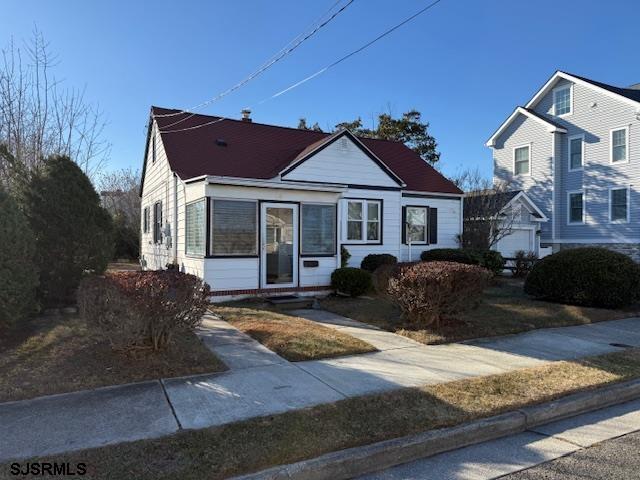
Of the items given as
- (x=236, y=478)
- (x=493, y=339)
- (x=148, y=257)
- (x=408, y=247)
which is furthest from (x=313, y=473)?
(x=148, y=257)

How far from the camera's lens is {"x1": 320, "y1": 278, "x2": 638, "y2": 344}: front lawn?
8295mm

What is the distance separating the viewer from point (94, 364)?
592 centimetres

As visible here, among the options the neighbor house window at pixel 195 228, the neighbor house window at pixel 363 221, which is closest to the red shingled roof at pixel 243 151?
the neighbor house window at pixel 195 228

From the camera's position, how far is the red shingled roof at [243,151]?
14.0 m

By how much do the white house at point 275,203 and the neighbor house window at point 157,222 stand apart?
1.5 inches

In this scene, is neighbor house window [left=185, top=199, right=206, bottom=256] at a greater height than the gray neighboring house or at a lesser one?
lesser

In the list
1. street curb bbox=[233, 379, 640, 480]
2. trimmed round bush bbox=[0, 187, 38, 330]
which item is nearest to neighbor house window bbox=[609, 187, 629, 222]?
street curb bbox=[233, 379, 640, 480]

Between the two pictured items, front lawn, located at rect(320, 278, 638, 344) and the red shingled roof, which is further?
the red shingled roof

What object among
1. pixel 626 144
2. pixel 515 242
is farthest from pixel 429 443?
pixel 626 144

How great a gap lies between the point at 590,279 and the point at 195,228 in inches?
376

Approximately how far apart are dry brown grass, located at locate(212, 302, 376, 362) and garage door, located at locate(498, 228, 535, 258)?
1455 cm

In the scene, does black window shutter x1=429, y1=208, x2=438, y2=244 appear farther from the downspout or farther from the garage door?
the downspout

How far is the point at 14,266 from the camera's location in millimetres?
6648

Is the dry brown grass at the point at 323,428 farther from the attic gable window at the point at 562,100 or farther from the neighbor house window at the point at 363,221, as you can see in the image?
the attic gable window at the point at 562,100
